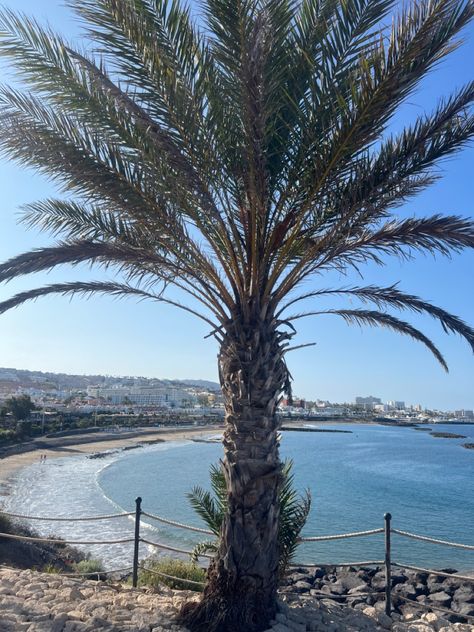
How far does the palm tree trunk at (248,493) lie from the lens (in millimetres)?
4266

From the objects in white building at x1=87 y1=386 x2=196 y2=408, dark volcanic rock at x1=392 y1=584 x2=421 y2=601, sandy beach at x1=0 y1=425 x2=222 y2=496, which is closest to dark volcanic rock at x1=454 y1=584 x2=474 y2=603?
dark volcanic rock at x1=392 y1=584 x2=421 y2=601

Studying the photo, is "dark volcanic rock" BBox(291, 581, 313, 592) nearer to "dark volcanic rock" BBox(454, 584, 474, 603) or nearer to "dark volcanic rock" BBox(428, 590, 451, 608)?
"dark volcanic rock" BBox(428, 590, 451, 608)

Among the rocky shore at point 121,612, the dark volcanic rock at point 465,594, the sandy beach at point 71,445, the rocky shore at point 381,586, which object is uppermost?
the rocky shore at point 121,612

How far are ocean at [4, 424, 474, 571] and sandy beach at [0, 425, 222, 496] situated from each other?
1.36m

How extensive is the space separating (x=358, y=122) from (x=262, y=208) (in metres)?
A: 1.08

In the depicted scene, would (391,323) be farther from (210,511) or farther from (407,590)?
(407,590)

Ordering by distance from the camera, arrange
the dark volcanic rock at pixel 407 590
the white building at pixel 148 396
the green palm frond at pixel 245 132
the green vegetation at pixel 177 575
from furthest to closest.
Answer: the white building at pixel 148 396
the dark volcanic rock at pixel 407 590
the green vegetation at pixel 177 575
the green palm frond at pixel 245 132

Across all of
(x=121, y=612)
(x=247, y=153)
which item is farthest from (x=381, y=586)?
(x=247, y=153)

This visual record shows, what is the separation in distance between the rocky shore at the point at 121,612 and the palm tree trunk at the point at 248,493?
26 cm

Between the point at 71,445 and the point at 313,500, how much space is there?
33.8 m

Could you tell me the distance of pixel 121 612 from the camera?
441 centimetres

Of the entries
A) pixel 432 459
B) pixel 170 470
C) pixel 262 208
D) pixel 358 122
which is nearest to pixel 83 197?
pixel 262 208

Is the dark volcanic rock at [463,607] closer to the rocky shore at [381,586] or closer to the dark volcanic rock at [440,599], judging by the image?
the rocky shore at [381,586]

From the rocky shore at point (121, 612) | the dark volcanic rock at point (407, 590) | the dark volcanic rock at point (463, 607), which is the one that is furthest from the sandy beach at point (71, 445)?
the rocky shore at point (121, 612)
